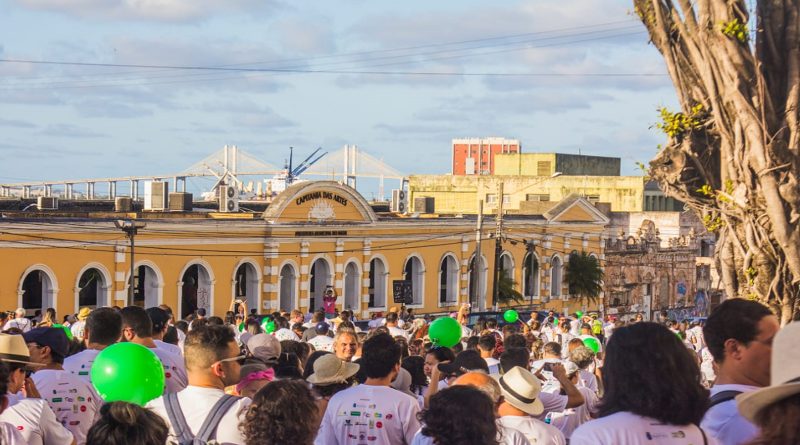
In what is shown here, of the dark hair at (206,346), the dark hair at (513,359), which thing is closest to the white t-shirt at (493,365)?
the dark hair at (513,359)

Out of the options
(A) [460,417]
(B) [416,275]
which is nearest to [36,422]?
(A) [460,417]

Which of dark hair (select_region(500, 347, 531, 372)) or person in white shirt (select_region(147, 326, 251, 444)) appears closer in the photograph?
person in white shirt (select_region(147, 326, 251, 444))

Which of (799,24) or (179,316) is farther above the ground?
(799,24)

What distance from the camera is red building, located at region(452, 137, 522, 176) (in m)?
141

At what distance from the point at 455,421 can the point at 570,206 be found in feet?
155

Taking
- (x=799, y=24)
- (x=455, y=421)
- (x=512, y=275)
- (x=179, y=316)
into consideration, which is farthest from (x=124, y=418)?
(x=512, y=275)

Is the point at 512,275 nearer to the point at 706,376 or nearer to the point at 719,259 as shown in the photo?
the point at 706,376

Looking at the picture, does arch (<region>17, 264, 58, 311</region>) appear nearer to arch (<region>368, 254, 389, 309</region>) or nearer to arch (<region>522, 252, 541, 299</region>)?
arch (<region>368, 254, 389, 309</region>)

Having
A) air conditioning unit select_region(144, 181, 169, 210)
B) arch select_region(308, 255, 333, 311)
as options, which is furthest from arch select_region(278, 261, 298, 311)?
air conditioning unit select_region(144, 181, 169, 210)

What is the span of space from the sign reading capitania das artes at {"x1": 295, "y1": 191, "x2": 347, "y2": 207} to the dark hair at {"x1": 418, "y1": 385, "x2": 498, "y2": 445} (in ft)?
110

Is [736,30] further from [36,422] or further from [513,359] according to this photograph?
[36,422]

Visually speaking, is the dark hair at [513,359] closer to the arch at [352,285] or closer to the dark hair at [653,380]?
the dark hair at [653,380]

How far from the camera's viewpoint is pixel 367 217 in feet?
137

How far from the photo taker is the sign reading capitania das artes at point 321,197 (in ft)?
129
